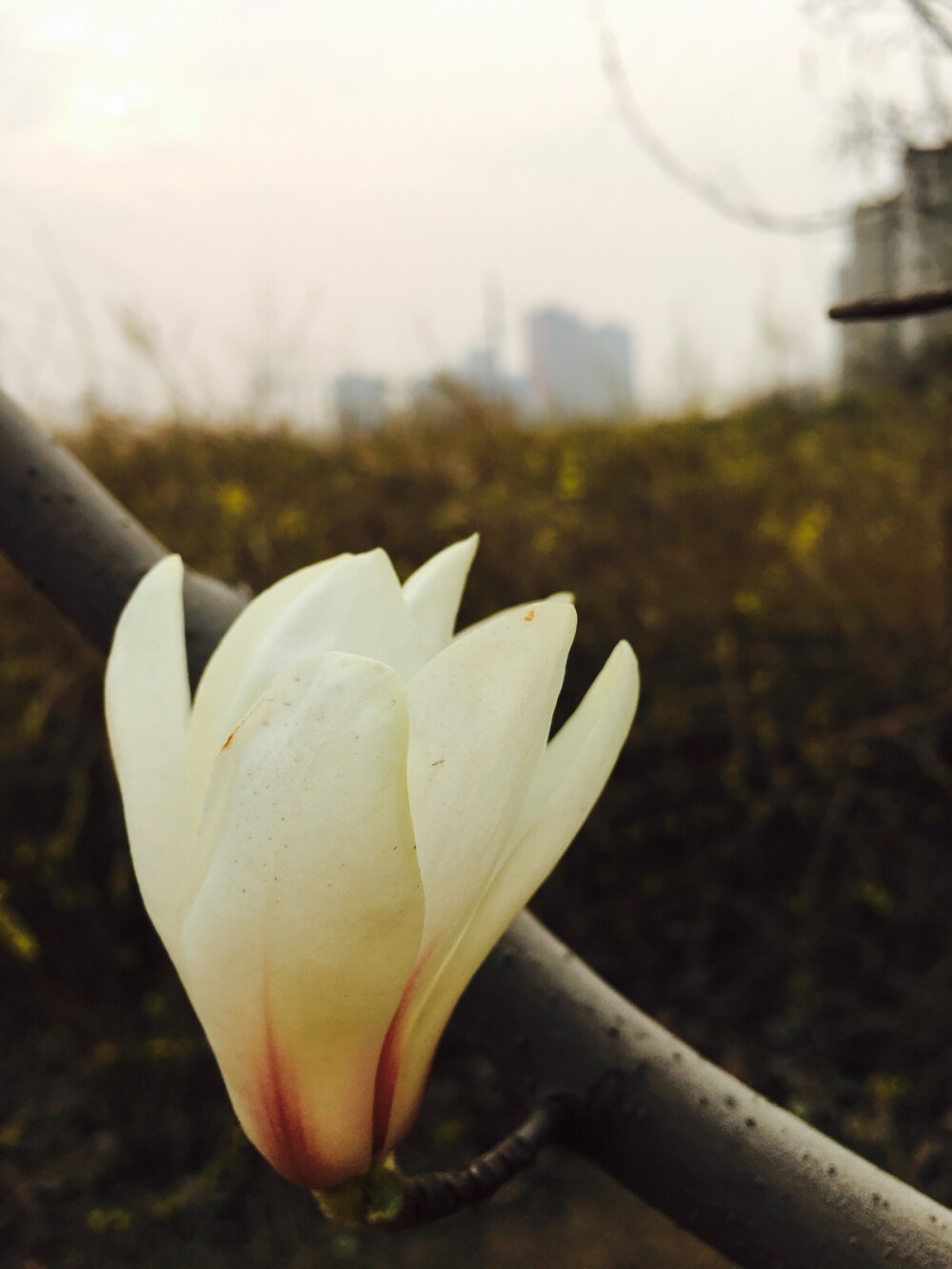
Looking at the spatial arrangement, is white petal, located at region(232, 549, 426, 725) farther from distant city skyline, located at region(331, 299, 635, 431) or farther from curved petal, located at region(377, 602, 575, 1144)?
distant city skyline, located at region(331, 299, 635, 431)

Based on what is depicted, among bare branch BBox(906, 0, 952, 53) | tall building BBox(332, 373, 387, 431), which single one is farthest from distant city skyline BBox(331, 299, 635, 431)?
bare branch BBox(906, 0, 952, 53)

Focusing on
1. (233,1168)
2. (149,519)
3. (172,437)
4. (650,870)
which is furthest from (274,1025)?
(172,437)

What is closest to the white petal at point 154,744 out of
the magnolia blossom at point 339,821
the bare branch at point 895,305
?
the magnolia blossom at point 339,821

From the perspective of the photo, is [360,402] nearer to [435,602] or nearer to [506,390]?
[506,390]

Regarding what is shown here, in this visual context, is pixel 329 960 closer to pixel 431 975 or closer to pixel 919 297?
pixel 431 975

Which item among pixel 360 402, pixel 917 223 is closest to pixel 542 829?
pixel 917 223

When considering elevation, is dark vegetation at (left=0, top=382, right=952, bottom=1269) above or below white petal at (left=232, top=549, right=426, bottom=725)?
below

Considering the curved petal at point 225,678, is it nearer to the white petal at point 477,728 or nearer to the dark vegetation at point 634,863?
the white petal at point 477,728
